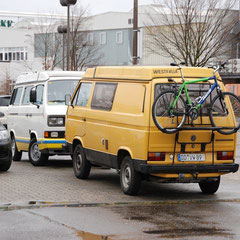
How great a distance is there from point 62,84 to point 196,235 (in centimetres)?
965

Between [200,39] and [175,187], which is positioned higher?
[200,39]

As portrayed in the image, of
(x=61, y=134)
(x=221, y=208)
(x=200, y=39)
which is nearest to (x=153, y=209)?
(x=221, y=208)

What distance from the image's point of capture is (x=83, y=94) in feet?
46.5

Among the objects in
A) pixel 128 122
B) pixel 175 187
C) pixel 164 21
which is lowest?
pixel 175 187

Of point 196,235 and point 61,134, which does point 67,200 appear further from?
point 61,134

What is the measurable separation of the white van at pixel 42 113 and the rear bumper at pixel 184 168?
5.68 meters

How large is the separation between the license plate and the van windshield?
633 centimetres

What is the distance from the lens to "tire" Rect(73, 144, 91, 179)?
1383 centimetres

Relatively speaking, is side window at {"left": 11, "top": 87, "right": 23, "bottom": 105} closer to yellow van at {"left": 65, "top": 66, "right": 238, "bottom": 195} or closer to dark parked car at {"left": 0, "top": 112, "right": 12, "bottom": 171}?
dark parked car at {"left": 0, "top": 112, "right": 12, "bottom": 171}

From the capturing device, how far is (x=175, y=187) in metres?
13.3

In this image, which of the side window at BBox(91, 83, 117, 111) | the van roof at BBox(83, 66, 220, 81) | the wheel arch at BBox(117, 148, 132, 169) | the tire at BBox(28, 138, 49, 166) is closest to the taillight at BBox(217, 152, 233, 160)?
the van roof at BBox(83, 66, 220, 81)

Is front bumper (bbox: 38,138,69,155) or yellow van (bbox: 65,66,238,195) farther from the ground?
yellow van (bbox: 65,66,238,195)

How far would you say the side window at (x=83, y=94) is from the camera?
1391cm

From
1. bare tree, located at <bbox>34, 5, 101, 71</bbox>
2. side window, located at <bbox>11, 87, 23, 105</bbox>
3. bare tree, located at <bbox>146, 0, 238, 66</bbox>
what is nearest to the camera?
side window, located at <bbox>11, 87, 23, 105</bbox>
